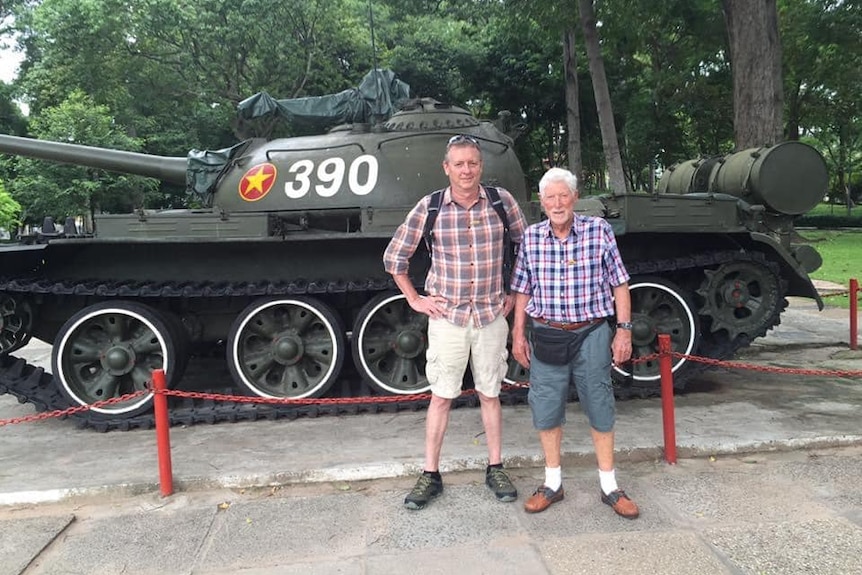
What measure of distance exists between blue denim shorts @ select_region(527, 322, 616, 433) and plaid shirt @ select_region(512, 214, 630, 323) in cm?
14

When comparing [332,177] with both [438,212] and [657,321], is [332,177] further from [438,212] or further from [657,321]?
[657,321]

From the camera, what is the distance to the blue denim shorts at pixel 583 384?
390cm

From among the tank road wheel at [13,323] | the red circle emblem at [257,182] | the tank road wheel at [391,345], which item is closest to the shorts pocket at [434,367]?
the tank road wheel at [391,345]

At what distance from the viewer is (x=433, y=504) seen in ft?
14.1

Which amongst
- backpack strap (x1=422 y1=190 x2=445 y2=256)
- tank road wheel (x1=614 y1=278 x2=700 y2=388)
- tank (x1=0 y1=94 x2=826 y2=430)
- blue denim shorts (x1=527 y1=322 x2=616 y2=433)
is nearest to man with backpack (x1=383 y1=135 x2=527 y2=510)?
backpack strap (x1=422 y1=190 x2=445 y2=256)

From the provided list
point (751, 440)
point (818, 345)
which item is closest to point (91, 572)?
point (751, 440)

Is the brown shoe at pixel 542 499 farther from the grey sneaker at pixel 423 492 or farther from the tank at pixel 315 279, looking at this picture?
the tank at pixel 315 279

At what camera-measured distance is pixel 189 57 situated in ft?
79.7

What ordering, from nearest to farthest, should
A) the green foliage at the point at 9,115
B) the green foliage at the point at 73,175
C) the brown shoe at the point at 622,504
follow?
1. the brown shoe at the point at 622,504
2. the green foliage at the point at 73,175
3. the green foliage at the point at 9,115

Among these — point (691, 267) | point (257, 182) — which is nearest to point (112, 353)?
point (257, 182)

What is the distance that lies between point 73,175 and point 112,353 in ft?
75.5

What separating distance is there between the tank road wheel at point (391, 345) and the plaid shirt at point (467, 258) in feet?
7.58

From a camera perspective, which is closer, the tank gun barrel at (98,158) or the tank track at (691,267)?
the tank track at (691,267)

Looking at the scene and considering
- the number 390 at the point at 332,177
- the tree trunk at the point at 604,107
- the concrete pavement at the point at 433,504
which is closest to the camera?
the concrete pavement at the point at 433,504
